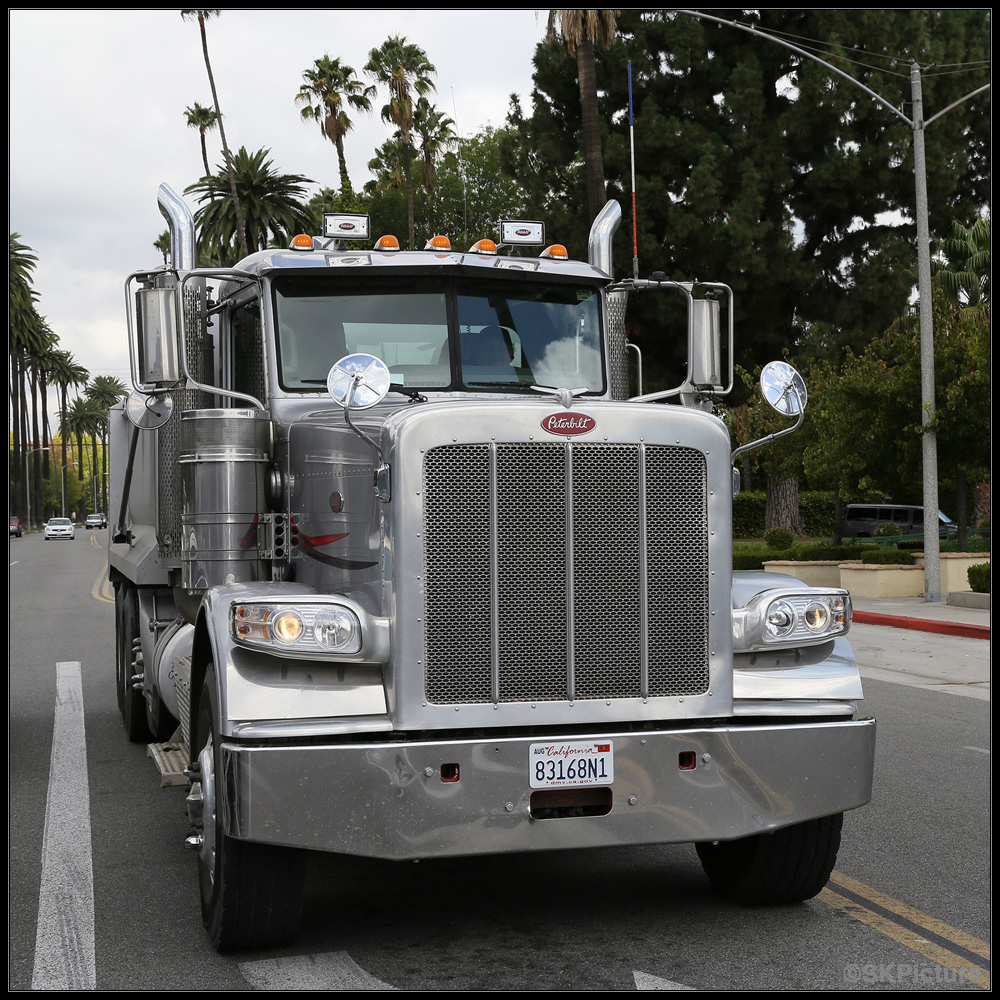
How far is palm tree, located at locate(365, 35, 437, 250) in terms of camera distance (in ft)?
162

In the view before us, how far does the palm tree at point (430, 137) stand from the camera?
54.4m

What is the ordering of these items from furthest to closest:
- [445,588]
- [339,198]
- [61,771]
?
[339,198] → [61,771] → [445,588]

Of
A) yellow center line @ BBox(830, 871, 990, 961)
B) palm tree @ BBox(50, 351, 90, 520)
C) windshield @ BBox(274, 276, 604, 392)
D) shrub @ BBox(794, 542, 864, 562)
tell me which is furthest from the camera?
palm tree @ BBox(50, 351, 90, 520)

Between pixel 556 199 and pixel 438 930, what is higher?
pixel 556 199

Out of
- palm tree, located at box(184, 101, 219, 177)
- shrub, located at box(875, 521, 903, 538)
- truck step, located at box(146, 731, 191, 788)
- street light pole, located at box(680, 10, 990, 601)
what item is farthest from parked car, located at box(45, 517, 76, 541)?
truck step, located at box(146, 731, 191, 788)

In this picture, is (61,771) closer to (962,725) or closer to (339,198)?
(962,725)

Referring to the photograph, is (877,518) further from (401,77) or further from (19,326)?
(19,326)

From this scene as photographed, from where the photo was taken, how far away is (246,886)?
14.6 feet

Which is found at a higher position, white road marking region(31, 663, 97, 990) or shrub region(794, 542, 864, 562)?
white road marking region(31, 663, 97, 990)

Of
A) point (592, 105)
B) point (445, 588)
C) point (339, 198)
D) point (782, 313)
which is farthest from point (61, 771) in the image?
point (339, 198)

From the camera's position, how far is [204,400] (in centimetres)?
673

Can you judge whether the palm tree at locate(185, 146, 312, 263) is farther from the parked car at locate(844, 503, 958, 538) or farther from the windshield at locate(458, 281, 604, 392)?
the windshield at locate(458, 281, 604, 392)

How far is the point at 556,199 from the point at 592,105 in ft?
25.7

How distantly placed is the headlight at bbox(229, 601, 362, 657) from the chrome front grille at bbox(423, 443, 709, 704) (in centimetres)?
29
